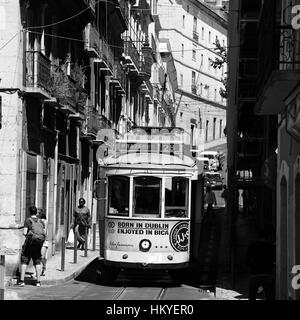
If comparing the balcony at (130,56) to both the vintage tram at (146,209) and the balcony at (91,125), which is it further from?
the vintage tram at (146,209)

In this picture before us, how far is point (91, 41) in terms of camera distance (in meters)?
30.4

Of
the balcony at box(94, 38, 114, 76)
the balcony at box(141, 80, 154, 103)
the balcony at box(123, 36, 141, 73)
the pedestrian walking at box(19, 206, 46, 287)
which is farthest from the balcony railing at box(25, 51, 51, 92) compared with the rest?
the balcony at box(141, 80, 154, 103)

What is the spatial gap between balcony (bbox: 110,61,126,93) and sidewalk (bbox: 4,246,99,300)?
49.8 feet

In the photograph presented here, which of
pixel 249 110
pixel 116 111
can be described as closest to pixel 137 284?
pixel 249 110

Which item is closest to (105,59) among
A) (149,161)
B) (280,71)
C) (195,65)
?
(149,161)

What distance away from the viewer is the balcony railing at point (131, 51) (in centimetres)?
4203

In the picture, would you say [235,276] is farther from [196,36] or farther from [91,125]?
[196,36]

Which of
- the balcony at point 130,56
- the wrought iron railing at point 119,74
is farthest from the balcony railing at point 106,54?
the balcony at point 130,56

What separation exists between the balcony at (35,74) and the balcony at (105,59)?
1172 cm

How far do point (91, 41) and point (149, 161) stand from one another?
44.3 ft

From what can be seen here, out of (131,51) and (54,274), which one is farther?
(131,51)
